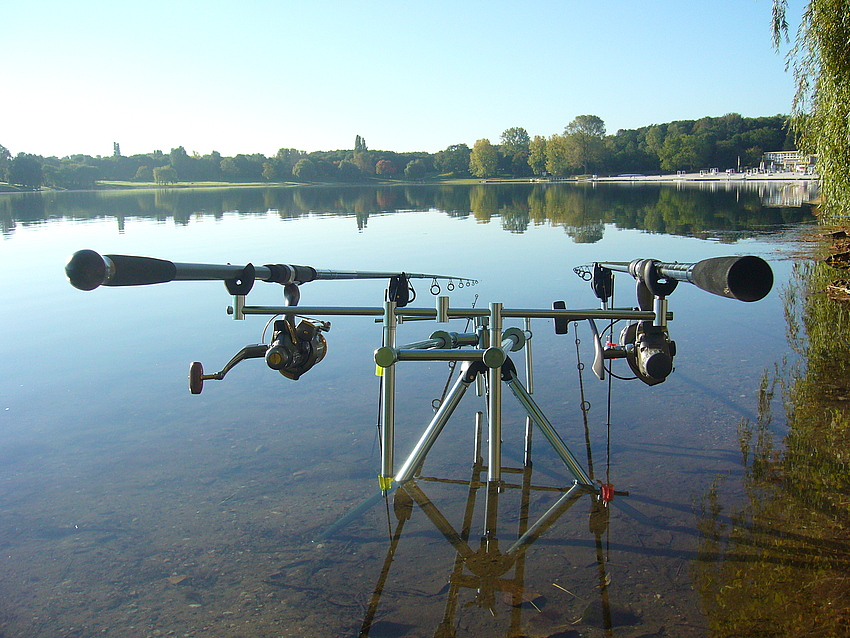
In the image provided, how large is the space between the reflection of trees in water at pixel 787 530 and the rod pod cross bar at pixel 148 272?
2.84 meters

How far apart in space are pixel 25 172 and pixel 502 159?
347ft

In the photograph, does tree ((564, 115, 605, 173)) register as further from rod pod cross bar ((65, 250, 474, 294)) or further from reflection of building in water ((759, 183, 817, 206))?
rod pod cross bar ((65, 250, 474, 294))

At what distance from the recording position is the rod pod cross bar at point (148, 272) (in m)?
2.21

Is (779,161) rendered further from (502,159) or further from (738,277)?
(738,277)

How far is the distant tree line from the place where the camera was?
14788 cm

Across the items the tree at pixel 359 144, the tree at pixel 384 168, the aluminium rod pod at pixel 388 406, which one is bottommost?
the aluminium rod pod at pixel 388 406

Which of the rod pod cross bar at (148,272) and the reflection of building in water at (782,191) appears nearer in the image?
the rod pod cross bar at (148,272)

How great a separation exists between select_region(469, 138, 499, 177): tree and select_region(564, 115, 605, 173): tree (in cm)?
1786

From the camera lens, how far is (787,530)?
4.43 m

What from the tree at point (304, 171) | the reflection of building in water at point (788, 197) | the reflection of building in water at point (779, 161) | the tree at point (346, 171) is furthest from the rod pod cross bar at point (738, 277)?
the tree at point (346, 171)

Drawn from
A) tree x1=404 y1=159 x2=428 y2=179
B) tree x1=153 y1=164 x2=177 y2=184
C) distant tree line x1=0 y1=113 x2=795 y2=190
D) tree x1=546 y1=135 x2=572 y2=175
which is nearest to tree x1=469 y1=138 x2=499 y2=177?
distant tree line x1=0 y1=113 x2=795 y2=190

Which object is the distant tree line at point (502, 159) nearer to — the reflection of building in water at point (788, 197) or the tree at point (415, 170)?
the tree at point (415, 170)

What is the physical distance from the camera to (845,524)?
4.44 meters

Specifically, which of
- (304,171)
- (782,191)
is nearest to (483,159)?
(304,171)
